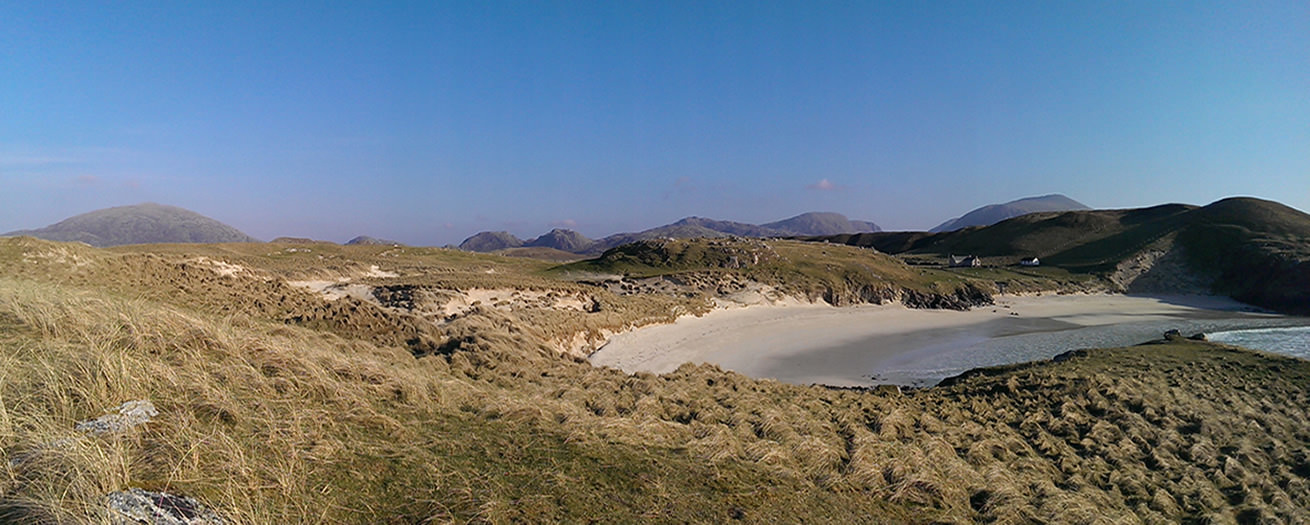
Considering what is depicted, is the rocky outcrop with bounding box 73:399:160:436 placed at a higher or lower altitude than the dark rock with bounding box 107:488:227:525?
higher

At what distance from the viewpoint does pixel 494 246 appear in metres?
191

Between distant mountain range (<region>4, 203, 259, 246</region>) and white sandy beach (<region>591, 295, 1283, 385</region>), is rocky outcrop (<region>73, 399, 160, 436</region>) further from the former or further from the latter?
distant mountain range (<region>4, 203, 259, 246</region>)

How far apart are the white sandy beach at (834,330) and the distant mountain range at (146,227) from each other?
87.5m

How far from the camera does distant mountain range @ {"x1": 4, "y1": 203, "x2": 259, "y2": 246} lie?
297 ft

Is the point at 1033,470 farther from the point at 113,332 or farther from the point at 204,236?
the point at 204,236

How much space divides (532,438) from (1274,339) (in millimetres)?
41558

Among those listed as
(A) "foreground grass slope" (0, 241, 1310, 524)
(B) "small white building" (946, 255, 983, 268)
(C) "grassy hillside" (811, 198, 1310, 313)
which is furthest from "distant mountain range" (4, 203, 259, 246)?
(C) "grassy hillside" (811, 198, 1310, 313)

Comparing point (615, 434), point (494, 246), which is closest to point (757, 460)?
point (615, 434)

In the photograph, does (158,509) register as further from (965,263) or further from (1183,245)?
(1183,245)

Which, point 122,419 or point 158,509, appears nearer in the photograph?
point 158,509

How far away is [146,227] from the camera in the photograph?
10150 cm

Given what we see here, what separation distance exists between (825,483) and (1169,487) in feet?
25.7

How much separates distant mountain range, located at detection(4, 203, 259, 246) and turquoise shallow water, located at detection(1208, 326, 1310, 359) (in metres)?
110

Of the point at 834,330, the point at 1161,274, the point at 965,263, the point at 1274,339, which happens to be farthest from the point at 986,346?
the point at 1161,274
